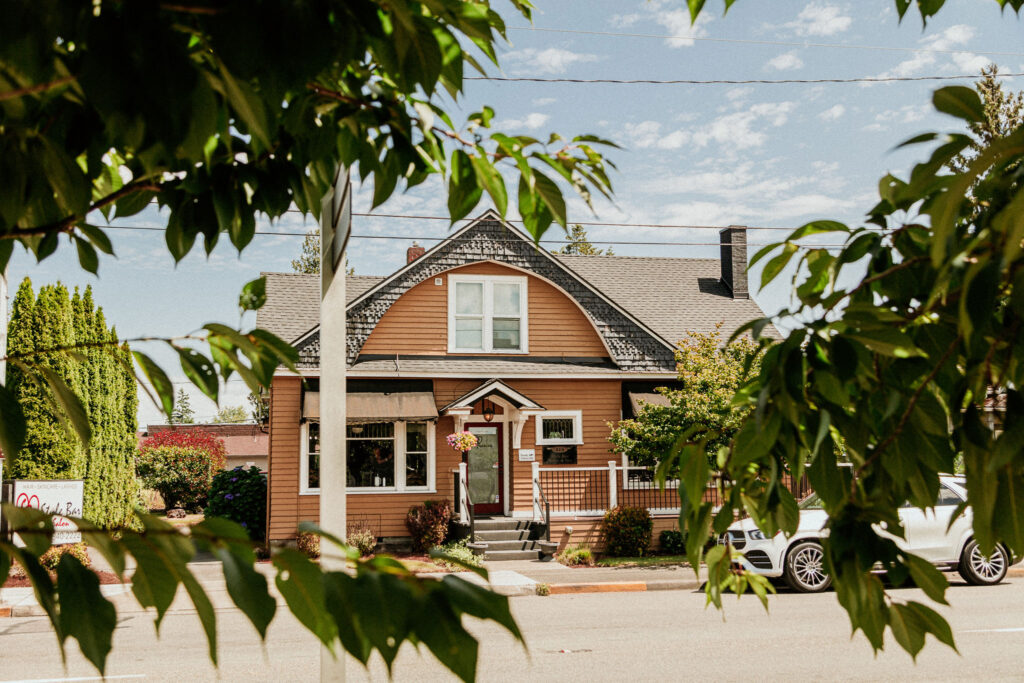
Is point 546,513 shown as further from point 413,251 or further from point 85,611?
point 85,611

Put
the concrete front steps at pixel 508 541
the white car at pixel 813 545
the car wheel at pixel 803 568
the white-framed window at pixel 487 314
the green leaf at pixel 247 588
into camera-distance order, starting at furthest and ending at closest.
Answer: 1. the white-framed window at pixel 487 314
2. the concrete front steps at pixel 508 541
3. the car wheel at pixel 803 568
4. the white car at pixel 813 545
5. the green leaf at pixel 247 588

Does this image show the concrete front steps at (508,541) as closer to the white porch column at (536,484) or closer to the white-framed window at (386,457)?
the white porch column at (536,484)

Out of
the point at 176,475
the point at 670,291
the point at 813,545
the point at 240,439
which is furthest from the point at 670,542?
the point at 240,439

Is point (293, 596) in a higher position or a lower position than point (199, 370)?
lower

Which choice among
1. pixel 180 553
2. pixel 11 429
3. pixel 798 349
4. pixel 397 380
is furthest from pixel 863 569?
pixel 397 380

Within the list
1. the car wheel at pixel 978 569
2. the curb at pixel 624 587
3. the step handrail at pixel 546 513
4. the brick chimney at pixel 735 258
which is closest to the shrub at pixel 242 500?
the step handrail at pixel 546 513

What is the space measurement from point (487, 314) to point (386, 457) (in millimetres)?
4096

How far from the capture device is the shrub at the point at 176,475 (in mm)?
33375

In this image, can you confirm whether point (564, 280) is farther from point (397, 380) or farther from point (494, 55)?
point (494, 55)

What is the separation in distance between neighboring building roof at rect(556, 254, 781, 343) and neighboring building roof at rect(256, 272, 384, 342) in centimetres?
564

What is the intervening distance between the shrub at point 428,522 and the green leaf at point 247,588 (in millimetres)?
17560

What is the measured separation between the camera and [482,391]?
18.9 metres

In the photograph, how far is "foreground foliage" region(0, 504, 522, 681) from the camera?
0.84m

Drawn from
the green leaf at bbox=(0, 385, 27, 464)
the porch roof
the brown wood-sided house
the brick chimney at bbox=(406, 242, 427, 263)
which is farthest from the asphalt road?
the brick chimney at bbox=(406, 242, 427, 263)
